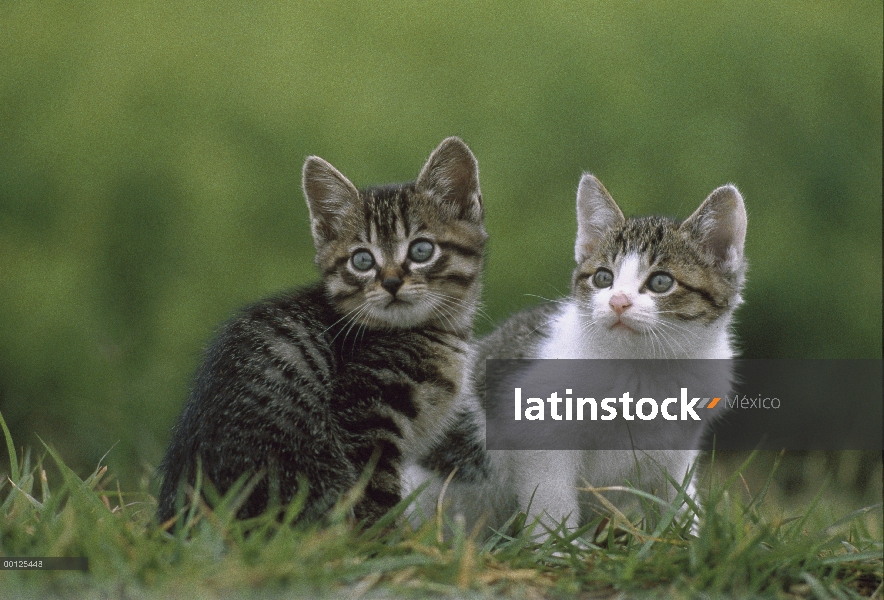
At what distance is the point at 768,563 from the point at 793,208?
1959mm

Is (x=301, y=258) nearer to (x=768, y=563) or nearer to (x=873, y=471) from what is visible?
(x=768, y=563)

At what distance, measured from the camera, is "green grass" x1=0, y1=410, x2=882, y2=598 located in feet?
4.62

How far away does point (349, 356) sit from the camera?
1968 mm

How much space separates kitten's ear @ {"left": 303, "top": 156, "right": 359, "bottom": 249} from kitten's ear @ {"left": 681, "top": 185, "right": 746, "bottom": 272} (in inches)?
32.2

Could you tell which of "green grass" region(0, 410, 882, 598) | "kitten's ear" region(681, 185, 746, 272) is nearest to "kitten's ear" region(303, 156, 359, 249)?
"green grass" region(0, 410, 882, 598)

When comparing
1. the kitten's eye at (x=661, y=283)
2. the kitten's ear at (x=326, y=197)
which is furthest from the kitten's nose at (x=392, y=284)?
the kitten's eye at (x=661, y=283)

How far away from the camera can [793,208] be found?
A: 3.24 metres

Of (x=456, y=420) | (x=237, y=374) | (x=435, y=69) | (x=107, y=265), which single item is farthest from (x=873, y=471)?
(x=107, y=265)

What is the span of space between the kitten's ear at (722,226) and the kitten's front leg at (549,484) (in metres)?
0.59

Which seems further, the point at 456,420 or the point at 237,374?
the point at 456,420

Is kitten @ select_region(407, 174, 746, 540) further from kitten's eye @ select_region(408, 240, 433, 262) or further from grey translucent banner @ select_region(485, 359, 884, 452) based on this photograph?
kitten's eye @ select_region(408, 240, 433, 262)

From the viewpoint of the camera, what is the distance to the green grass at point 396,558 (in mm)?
1408

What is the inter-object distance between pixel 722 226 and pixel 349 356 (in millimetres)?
931

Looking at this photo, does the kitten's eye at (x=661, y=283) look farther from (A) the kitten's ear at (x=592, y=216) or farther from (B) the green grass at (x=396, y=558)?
(B) the green grass at (x=396, y=558)
